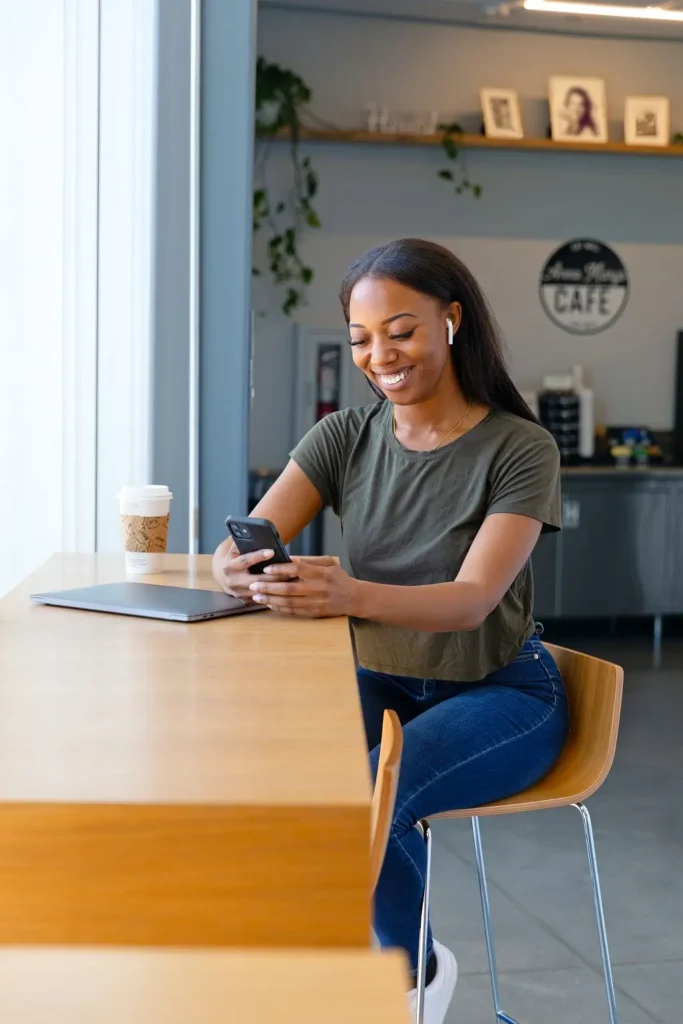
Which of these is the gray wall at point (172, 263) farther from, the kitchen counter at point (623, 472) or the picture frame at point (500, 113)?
the picture frame at point (500, 113)

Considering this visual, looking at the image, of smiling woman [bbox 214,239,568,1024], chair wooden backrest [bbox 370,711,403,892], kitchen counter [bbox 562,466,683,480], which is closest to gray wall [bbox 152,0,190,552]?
smiling woman [bbox 214,239,568,1024]

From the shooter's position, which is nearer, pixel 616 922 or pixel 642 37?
pixel 616 922

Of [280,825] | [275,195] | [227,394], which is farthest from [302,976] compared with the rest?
[275,195]

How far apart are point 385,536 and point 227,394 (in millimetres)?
1315

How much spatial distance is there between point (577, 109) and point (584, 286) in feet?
3.07

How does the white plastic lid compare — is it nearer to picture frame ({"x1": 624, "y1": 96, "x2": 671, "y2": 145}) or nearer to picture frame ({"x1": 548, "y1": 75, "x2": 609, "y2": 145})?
picture frame ({"x1": 548, "y1": 75, "x2": 609, "y2": 145})

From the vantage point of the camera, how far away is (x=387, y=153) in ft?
21.1

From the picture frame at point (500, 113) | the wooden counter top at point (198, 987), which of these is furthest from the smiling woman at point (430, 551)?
the picture frame at point (500, 113)

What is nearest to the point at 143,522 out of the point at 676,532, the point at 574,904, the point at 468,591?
the point at 468,591

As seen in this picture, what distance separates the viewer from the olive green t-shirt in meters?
2.06

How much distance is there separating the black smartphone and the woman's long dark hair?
54 cm

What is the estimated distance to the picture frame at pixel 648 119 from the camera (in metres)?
6.58

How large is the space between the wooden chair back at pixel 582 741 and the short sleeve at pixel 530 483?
0.26 metres

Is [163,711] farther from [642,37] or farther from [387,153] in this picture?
[642,37]
